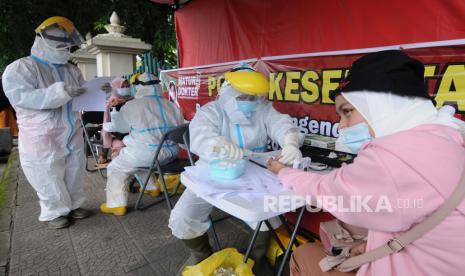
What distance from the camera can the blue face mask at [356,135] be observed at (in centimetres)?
129

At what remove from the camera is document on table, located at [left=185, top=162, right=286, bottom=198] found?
1.32 metres

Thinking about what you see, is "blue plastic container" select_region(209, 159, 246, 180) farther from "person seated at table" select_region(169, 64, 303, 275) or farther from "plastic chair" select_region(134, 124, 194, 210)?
"plastic chair" select_region(134, 124, 194, 210)

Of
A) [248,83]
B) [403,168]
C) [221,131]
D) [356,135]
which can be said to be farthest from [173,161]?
[403,168]

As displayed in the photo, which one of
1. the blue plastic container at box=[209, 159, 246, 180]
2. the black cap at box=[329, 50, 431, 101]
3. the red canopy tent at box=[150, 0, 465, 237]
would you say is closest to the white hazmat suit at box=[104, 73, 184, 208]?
the red canopy tent at box=[150, 0, 465, 237]

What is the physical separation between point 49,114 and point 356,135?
2.46 meters

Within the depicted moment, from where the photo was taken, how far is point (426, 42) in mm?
1824

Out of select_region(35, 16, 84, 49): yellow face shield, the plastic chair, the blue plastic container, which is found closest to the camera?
the blue plastic container

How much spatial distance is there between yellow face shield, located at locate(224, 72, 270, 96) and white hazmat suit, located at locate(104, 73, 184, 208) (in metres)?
1.42

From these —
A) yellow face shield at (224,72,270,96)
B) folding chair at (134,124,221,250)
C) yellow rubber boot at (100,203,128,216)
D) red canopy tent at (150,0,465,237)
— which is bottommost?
yellow rubber boot at (100,203,128,216)

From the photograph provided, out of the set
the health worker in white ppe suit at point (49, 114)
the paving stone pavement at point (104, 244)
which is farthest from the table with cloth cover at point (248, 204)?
the health worker in white ppe suit at point (49, 114)

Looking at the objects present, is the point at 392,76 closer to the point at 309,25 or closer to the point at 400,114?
the point at 400,114

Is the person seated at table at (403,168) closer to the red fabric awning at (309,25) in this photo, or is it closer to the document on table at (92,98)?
the red fabric awning at (309,25)

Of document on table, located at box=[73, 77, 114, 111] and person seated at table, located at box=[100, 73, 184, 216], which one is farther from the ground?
document on table, located at box=[73, 77, 114, 111]

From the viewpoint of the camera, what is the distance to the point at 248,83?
1786mm
